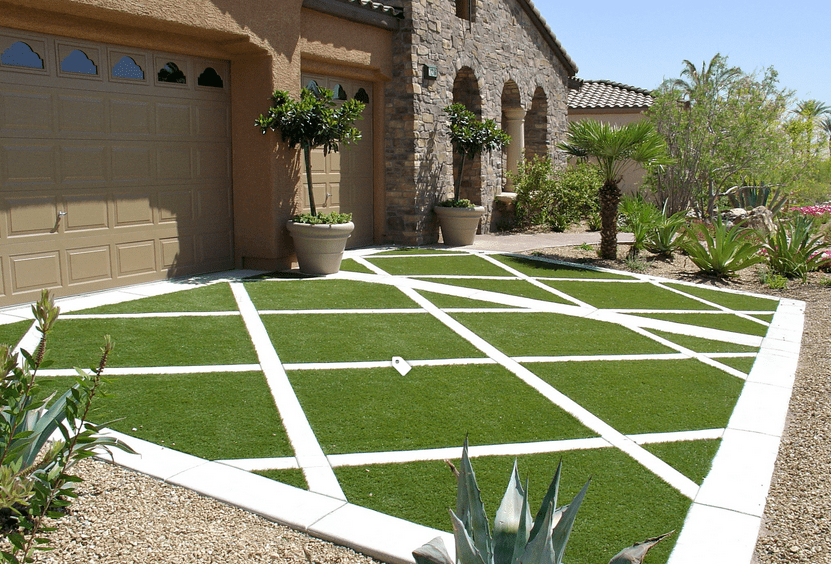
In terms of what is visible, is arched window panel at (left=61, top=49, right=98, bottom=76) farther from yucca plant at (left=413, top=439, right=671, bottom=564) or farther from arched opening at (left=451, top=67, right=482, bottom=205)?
arched opening at (left=451, top=67, right=482, bottom=205)

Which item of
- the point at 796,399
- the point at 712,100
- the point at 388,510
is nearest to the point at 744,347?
the point at 796,399

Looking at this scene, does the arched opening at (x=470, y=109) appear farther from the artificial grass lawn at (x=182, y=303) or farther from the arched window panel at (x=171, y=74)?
the artificial grass lawn at (x=182, y=303)

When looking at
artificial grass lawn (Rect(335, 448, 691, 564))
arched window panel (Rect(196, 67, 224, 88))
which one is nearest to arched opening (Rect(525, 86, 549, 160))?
arched window panel (Rect(196, 67, 224, 88))

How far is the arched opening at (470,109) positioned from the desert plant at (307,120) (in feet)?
19.1

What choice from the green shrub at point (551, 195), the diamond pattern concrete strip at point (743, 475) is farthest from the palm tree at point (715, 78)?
the diamond pattern concrete strip at point (743, 475)

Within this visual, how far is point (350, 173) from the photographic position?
13094mm

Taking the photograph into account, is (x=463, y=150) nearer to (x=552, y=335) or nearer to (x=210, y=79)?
(x=210, y=79)

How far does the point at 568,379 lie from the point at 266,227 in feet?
19.7

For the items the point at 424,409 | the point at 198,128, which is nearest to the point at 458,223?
the point at 198,128

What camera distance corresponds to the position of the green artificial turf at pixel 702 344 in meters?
7.20

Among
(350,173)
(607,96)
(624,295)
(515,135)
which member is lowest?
(624,295)

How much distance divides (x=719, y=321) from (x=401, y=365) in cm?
437

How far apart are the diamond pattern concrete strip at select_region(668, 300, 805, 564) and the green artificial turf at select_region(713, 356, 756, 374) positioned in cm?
7

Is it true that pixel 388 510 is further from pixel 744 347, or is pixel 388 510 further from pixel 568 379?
pixel 744 347
